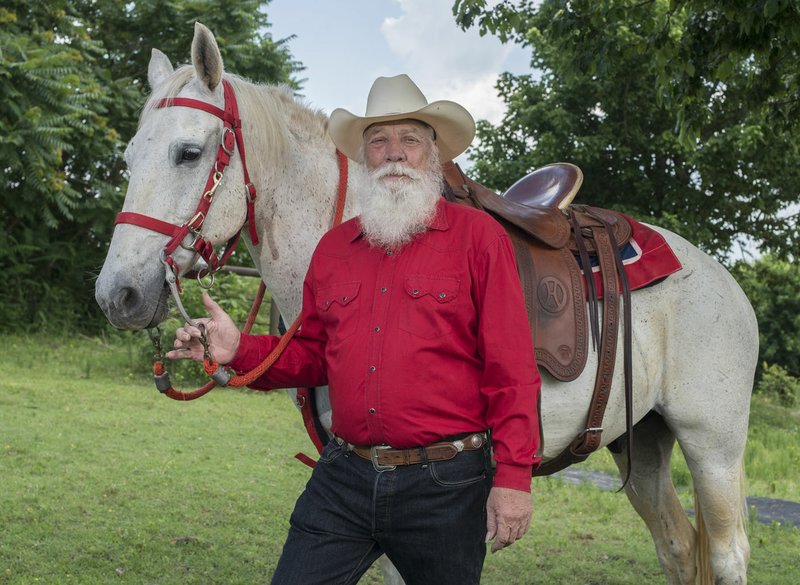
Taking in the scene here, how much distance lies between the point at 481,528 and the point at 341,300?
719 millimetres

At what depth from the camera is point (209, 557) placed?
4.80 meters

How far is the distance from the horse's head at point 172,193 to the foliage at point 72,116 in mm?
9710

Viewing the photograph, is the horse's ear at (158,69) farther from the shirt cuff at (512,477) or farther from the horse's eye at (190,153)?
the shirt cuff at (512,477)

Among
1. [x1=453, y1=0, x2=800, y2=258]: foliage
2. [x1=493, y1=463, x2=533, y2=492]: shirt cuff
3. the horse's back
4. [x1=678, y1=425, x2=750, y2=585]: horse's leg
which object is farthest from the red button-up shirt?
[x1=453, y1=0, x2=800, y2=258]: foliage

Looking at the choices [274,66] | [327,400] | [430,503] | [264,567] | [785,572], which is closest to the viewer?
[430,503]

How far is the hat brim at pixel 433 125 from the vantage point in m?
2.43

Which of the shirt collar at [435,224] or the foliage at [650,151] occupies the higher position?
the foliage at [650,151]

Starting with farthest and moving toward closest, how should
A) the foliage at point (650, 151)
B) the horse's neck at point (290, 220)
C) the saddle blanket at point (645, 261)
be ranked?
1. the foliage at point (650, 151)
2. the saddle blanket at point (645, 261)
3. the horse's neck at point (290, 220)

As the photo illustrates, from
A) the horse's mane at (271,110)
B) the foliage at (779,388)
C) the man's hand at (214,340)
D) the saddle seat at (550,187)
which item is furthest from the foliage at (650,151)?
the man's hand at (214,340)

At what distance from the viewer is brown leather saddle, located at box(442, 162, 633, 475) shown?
2.87 meters

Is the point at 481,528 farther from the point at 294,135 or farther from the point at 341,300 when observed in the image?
the point at 294,135

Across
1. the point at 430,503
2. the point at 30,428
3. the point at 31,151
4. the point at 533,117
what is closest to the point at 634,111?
the point at 533,117

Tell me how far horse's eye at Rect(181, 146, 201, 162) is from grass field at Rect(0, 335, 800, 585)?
278 cm

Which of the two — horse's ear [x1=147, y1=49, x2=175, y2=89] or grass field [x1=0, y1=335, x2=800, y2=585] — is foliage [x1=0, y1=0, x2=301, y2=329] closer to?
grass field [x1=0, y1=335, x2=800, y2=585]
